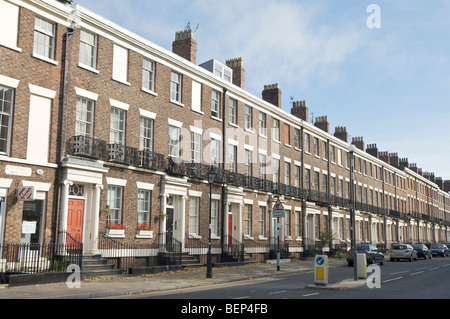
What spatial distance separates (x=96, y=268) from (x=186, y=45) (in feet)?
46.2

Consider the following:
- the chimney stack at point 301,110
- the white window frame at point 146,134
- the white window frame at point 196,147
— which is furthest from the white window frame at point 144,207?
the chimney stack at point 301,110

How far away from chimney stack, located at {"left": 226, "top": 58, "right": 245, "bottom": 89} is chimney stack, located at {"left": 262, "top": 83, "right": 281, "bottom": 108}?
4.82 metres

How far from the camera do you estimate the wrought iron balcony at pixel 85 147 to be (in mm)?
18953

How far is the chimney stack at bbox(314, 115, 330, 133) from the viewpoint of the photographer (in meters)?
45.7

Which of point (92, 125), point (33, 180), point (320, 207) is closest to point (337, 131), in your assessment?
point (320, 207)

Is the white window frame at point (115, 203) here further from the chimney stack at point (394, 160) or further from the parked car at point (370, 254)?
the chimney stack at point (394, 160)

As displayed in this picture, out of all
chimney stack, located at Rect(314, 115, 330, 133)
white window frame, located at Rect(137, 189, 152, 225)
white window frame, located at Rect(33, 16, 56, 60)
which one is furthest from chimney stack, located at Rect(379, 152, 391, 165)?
white window frame, located at Rect(33, 16, 56, 60)

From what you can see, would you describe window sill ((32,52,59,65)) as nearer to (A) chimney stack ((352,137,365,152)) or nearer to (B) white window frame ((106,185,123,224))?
(B) white window frame ((106,185,123,224))

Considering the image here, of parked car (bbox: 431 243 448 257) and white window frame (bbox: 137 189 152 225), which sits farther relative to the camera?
parked car (bbox: 431 243 448 257)

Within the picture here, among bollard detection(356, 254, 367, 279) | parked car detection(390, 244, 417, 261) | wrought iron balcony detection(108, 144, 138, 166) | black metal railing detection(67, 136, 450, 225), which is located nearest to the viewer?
black metal railing detection(67, 136, 450, 225)

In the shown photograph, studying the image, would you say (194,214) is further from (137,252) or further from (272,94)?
(272,94)

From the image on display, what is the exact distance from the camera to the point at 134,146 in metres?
22.0

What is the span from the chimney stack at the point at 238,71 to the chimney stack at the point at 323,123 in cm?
1583

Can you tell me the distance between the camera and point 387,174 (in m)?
62.2
